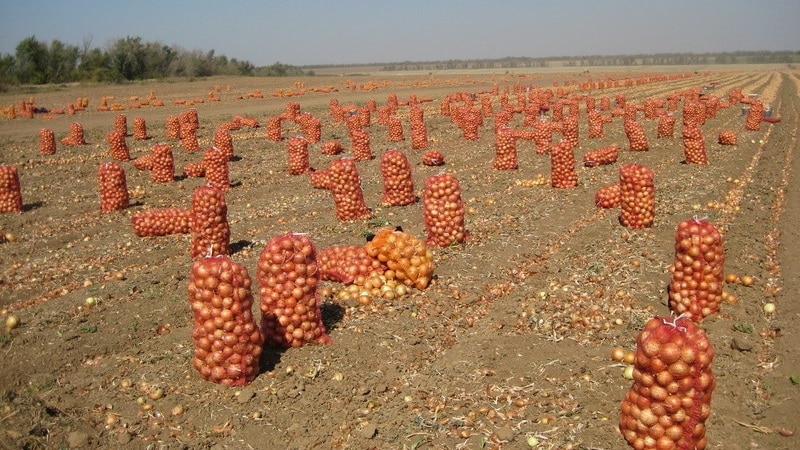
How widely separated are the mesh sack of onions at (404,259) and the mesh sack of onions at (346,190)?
3.89 meters

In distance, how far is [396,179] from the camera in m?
14.3

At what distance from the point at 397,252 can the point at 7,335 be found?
549 cm

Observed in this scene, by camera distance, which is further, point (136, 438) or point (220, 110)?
point (220, 110)

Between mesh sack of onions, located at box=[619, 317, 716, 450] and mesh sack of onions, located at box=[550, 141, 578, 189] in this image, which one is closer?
mesh sack of onions, located at box=[619, 317, 716, 450]

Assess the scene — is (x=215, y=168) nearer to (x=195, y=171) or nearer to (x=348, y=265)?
(x=195, y=171)

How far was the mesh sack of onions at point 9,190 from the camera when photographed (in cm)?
1563

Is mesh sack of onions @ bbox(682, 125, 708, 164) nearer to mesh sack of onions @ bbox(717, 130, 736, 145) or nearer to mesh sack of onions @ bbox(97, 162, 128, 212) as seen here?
mesh sack of onions @ bbox(717, 130, 736, 145)

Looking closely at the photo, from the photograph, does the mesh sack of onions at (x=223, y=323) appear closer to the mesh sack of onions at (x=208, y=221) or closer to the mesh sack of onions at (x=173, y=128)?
the mesh sack of onions at (x=208, y=221)

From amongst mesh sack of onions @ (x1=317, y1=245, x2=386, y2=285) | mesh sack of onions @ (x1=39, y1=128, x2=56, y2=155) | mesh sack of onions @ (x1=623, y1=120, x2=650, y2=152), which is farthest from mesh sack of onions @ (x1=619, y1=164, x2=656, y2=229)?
mesh sack of onions @ (x1=39, y1=128, x2=56, y2=155)

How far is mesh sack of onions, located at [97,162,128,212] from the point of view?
1540cm

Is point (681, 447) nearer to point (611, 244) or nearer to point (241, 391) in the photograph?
point (241, 391)

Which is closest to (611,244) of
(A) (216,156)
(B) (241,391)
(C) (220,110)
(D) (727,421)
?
(D) (727,421)

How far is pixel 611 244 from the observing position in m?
11.2

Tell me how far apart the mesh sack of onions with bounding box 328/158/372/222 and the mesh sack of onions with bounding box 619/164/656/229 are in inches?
211
